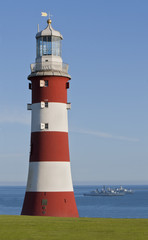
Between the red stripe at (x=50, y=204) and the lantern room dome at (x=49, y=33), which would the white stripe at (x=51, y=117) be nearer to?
the red stripe at (x=50, y=204)

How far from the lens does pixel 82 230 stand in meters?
17.3

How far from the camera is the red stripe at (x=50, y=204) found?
95.4ft

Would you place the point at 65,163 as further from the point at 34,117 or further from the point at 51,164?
the point at 34,117

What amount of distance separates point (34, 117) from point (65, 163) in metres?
3.51

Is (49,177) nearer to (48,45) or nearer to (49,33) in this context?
(48,45)

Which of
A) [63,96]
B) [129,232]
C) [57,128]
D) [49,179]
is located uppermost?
[63,96]

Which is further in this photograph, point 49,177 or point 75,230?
point 49,177

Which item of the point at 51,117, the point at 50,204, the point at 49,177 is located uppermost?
the point at 51,117

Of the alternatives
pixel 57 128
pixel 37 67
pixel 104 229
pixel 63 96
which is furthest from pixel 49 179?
pixel 104 229

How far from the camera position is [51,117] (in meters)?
29.7

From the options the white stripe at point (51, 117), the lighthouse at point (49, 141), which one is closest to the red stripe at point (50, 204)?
the lighthouse at point (49, 141)

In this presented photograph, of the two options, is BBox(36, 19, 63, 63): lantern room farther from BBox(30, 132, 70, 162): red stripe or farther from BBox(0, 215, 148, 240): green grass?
BBox(0, 215, 148, 240): green grass

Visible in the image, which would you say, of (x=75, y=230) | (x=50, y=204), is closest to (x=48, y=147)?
(x=50, y=204)

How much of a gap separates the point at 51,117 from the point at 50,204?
5343mm
